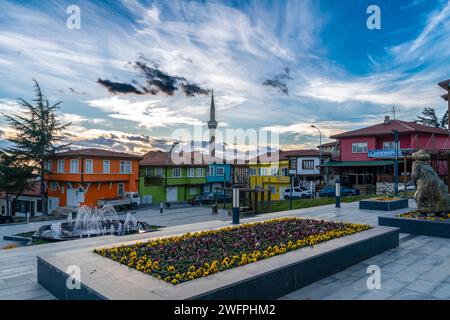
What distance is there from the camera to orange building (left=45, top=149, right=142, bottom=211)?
31047 mm

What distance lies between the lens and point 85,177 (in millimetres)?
30938

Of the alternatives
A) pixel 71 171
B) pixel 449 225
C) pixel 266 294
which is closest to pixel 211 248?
pixel 266 294

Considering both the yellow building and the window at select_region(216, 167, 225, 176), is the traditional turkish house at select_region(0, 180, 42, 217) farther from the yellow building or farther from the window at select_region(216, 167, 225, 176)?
the yellow building

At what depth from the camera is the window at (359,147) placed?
3472 cm

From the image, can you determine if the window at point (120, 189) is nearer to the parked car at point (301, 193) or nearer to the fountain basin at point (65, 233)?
the fountain basin at point (65, 233)

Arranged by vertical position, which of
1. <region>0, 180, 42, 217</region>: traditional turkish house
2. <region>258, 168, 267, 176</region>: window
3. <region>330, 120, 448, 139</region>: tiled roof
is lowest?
<region>0, 180, 42, 217</region>: traditional turkish house

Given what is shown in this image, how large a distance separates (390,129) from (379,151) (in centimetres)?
366

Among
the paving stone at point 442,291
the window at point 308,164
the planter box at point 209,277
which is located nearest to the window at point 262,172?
the window at point 308,164

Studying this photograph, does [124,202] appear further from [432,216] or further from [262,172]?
[432,216]

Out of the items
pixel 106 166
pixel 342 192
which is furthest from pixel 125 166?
pixel 342 192

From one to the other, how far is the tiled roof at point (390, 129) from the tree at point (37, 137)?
32.5 m

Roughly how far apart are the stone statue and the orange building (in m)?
29.4

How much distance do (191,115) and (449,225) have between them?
2205 centimetres

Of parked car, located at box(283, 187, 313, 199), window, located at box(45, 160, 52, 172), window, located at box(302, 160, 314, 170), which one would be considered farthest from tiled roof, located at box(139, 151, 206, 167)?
parked car, located at box(283, 187, 313, 199)
